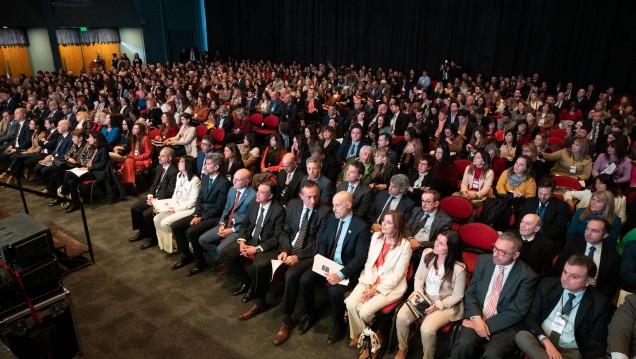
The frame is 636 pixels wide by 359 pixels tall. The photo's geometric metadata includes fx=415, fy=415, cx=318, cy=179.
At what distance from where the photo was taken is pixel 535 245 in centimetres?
368

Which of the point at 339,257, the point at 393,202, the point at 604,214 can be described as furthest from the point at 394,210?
the point at 604,214

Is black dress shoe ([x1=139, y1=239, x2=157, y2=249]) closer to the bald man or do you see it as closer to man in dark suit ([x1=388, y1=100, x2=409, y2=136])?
the bald man

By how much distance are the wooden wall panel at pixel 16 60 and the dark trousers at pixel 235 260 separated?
19383mm

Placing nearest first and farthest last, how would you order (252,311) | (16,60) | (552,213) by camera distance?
(252,311), (552,213), (16,60)

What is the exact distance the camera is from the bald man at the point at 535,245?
364 centimetres

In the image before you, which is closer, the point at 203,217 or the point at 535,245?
the point at 535,245

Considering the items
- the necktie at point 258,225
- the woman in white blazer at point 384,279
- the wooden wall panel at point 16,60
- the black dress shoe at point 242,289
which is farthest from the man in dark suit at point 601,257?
the wooden wall panel at point 16,60

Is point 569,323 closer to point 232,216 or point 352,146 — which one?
point 232,216

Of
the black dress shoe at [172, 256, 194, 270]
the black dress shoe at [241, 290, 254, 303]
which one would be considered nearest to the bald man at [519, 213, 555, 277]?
the black dress shoe at [241, 290, 254, 303]

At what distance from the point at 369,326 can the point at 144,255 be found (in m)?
3.17

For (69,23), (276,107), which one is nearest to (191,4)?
(69,23)

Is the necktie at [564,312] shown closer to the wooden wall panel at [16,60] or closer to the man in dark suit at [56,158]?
the man in dark suit at [56,158]

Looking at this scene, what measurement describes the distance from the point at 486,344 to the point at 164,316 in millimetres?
2961

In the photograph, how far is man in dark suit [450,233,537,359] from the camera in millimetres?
3074
